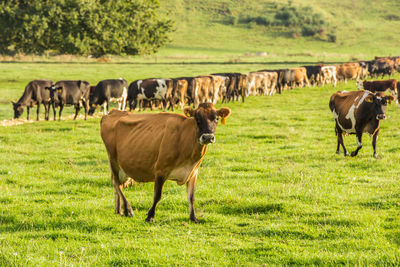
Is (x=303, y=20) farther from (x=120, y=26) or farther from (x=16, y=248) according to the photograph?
(x=16, y=248)

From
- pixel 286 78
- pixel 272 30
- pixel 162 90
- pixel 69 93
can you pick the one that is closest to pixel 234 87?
pixel 162 90

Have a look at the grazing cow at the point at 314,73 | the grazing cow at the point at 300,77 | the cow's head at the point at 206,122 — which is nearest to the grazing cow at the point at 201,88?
the grazing cow at the point at 300,77

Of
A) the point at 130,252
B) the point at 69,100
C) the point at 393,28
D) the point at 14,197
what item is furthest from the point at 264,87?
the point at 393,28

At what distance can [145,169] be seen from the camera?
26.7 ft

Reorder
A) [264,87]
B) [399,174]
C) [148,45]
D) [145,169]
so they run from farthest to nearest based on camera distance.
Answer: [148,45], [264,87], [399,174], [145,169]

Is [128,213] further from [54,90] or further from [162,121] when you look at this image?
[54,90]

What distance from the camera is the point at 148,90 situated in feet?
92.6

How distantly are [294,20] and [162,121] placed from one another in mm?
141133

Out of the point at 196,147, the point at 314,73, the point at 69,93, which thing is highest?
the point at 196,147

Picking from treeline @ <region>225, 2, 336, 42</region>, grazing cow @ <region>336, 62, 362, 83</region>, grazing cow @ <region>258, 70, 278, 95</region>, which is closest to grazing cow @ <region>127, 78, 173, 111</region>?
grazing cow @ <region>258, 70, 278, 95</region>

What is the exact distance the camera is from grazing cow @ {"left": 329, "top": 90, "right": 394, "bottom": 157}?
44.3ft

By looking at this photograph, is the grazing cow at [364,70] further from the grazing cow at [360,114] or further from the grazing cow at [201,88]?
the grazing cow at [360,114]

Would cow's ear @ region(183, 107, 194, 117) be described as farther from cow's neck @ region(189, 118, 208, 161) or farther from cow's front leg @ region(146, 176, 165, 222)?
cow's front leg @ region(146, 176, 165, 222)

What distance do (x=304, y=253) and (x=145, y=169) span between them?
2.87 metres
